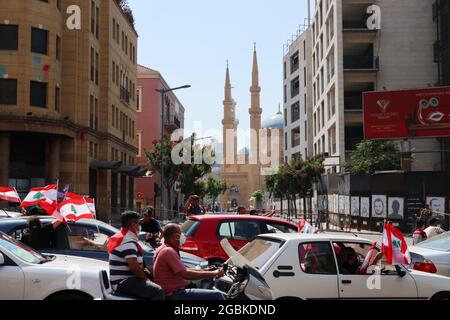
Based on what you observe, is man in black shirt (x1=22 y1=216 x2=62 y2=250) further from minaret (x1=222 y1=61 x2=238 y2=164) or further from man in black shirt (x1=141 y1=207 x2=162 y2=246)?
minaret (x1=222 y1=61 x2=238 y2=164)

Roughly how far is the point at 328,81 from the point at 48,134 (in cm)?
2705

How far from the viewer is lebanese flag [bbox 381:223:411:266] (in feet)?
27.5

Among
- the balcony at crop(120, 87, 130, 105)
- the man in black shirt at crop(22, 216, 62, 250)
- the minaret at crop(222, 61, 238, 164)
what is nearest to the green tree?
the balcony at crop(120, 87, 130, 105)

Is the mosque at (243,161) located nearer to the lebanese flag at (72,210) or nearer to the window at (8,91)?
the window at (8,91)

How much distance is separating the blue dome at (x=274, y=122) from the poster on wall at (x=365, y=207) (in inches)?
3499

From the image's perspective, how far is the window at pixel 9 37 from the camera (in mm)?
34125

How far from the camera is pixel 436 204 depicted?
29.9 meters

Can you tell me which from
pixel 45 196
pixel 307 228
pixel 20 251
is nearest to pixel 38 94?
pixel 45 196

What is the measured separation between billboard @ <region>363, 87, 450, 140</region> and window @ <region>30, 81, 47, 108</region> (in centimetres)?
1972

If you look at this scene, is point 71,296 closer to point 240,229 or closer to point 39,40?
point 240,229

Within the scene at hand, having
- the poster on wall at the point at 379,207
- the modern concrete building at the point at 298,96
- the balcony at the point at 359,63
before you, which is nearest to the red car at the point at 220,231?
the poster on wall at the point at 379,207

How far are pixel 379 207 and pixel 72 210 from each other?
82.1ft

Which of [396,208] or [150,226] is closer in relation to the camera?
[150,226]

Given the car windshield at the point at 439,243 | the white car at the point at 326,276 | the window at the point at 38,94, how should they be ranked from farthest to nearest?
the window at the point at 38,94
the car windshield at the point at 439,243
the white car at the point at 326,276
